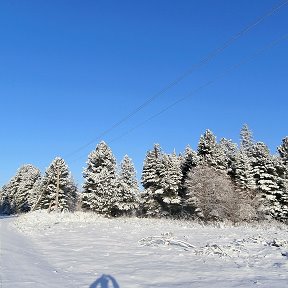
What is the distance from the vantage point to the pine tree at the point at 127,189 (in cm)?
5316

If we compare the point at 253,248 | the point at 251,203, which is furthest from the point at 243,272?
the point at 251,203

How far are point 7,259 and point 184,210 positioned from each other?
41.4 meters

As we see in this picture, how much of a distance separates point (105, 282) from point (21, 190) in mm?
83927

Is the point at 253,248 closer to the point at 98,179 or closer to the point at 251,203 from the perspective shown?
the point at 251,203

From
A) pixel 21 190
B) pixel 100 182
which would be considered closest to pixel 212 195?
pixel 100 182

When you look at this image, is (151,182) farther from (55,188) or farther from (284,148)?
(284,148)

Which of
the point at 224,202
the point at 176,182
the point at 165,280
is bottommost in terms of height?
the point at 165,280

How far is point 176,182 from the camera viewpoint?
173 ft

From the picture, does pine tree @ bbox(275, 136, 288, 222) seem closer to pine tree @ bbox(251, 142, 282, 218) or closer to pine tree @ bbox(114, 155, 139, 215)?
pine tree @ bbox(251, 142, 282, 218)

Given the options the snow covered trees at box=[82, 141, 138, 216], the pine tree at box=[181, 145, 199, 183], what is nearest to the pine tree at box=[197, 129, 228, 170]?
the pine tree at box=[181, 145, 199, 183]

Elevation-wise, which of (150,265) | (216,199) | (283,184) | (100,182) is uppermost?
(100,182)

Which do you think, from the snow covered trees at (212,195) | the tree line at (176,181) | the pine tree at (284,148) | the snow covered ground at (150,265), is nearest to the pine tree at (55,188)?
the tree line at (176,181)

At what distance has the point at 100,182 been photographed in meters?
51.0

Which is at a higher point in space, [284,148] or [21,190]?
[284,148]
